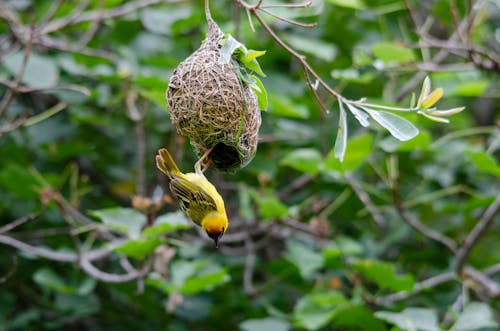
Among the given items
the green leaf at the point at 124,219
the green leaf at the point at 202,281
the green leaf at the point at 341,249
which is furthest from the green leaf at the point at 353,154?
the green leaf at the point at 124,219

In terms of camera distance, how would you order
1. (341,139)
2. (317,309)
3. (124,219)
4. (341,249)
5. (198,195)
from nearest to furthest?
(341,139)
(198,195)
(124,219)
(317,309)
(341,249)

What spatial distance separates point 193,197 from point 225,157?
14cm

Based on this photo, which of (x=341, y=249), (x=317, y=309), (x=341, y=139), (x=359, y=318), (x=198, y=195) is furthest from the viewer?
(x=341, y=249)

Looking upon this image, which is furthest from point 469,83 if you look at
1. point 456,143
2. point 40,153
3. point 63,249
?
point 40,153

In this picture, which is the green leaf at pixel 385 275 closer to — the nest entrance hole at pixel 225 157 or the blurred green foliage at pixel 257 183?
the blurred green foliage at pixel 257 183

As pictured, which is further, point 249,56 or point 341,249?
point 341,249

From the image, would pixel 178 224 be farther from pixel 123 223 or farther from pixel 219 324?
pixel 219 324

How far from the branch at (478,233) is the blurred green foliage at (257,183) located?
0.10 metres

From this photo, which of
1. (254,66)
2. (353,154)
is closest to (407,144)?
(353,154)

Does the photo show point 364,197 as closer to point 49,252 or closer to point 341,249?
point 341,249

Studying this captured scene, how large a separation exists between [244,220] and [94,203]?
770mm

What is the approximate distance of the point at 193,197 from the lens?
1733 millimetres

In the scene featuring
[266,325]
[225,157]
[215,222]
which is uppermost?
[225,157]

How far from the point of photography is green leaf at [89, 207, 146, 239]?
7.45 feet
